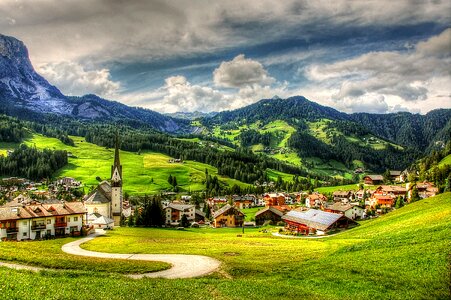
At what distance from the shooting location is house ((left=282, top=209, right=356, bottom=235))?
9044 centimetres

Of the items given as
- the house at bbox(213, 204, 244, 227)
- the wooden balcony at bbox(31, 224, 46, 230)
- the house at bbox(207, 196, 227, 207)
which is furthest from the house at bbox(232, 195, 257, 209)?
the wooden balcony at bbox(31, 224, 46, 230)

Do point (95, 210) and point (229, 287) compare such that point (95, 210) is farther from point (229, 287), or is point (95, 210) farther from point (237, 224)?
point (229, 287)

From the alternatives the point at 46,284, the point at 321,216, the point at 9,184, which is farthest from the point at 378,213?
the point at 9,184

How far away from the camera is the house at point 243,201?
190 m

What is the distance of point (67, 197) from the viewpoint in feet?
523

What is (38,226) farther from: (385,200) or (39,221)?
(385,200)

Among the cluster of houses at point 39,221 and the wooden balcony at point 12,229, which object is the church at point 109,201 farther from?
the wooden balcony at point 12,229

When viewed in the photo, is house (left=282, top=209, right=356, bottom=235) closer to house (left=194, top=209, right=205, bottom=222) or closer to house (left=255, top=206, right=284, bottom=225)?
house (left=255, top=206, right=284, bottom=225)

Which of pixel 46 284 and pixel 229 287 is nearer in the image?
pixel 46 284

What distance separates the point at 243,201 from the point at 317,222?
324ft

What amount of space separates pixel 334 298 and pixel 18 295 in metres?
19.8

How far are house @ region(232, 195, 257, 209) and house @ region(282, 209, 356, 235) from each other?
8539 cm

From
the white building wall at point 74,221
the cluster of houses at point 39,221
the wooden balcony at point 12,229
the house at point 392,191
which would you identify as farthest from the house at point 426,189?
the wooden balcony at point 12,229

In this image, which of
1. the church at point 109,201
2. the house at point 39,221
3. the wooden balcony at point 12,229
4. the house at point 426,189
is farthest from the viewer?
the house at point 426,189
